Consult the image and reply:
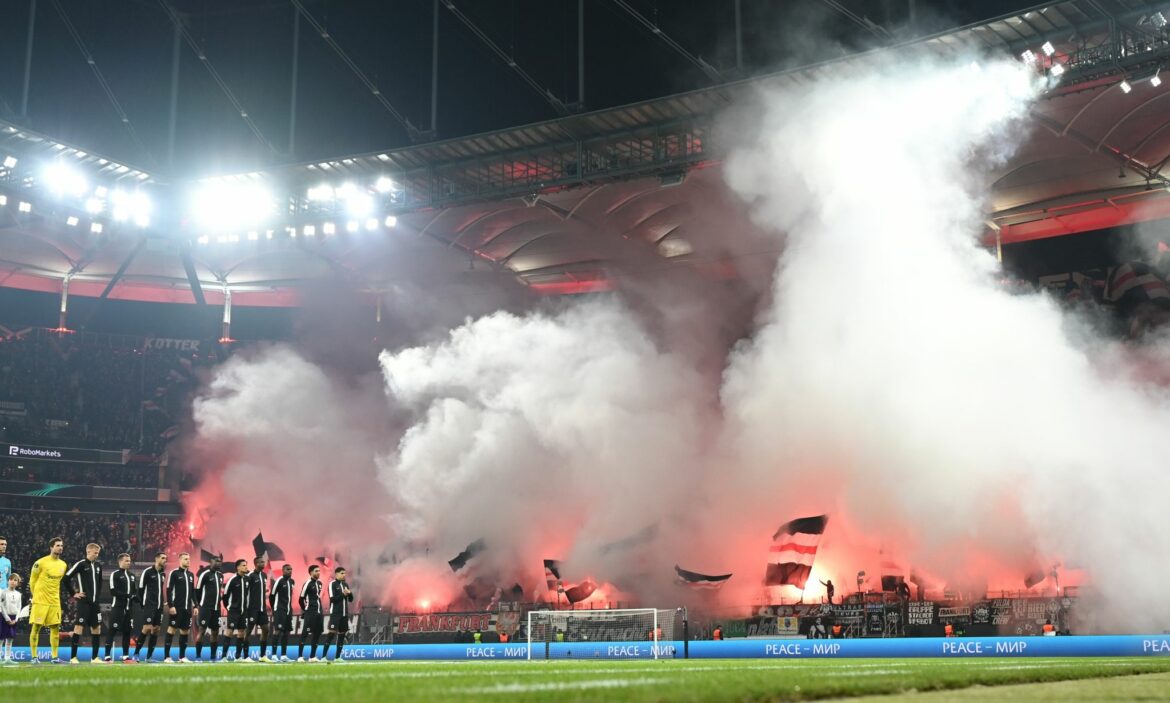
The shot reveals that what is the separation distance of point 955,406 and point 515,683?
1966 cm

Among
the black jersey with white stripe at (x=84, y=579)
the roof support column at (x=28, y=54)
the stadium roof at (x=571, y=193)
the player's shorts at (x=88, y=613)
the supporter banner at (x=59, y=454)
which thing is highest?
the roof support column at (x=28, y=54)

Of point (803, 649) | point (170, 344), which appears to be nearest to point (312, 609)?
point (803, 649)

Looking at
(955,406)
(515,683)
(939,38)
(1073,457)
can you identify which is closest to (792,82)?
(939,38)

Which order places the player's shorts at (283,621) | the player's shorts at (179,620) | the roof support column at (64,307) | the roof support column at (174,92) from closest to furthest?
the player's shorts at (179,620) < the player's shorts at (283,621) < the roof support column at (174,92) < the roof support column at (64,307)

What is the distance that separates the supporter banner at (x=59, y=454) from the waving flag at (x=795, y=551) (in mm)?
25702

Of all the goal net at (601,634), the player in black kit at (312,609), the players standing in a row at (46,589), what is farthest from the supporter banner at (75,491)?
the players standing in a row at (46,589)

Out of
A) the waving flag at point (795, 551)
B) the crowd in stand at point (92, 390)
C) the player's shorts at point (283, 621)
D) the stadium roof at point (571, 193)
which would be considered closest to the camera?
the player's shorts at point (283, 621)

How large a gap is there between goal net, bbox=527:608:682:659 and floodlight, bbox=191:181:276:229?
16196 mm

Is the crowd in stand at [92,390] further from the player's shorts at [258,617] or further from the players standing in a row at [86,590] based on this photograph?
the players standing in a row at [86,590]

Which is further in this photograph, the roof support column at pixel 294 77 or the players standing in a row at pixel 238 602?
the roof support column at pixel 294 77

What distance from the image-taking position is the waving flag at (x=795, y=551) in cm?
3048

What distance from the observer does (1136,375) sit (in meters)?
28.8

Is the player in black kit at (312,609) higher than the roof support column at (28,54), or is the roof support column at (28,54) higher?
the roof support column at (28,54)

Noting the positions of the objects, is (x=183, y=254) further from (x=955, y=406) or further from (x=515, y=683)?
(x=515, y=683)
